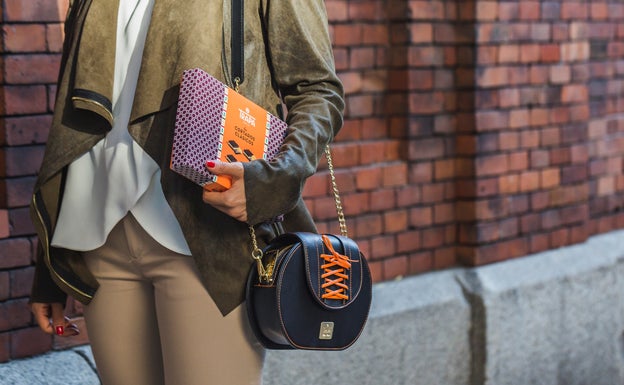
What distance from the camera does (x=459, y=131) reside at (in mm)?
4805

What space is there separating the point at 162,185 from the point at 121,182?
10cm

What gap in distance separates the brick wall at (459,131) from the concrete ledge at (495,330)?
5.0 inches

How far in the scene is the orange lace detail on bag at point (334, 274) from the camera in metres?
2.28

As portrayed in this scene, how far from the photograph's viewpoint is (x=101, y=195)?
7.73 feet

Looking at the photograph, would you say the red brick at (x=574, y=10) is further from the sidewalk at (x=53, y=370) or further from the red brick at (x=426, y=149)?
the sidewalk at (x=53, y=370)

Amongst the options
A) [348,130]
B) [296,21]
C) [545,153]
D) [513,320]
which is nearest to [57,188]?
[296,21]

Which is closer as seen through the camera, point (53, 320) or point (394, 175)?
point (53, 320)

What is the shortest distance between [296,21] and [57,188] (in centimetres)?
64

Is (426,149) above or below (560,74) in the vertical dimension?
below

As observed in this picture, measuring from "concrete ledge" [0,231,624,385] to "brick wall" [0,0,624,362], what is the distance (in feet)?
0.42

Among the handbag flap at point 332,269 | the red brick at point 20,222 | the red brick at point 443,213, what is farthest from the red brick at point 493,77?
the handbag flap at point 332,269

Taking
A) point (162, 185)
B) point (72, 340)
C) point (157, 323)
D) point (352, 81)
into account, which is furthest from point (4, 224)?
point (352, 81)

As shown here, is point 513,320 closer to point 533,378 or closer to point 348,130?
point 533,378

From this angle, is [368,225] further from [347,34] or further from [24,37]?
[24,37]
